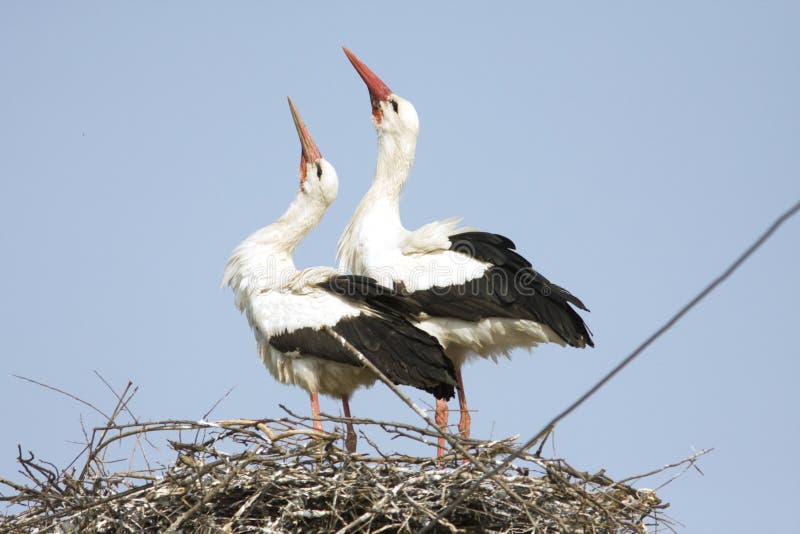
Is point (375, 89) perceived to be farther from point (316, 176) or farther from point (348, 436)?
point (348, 436)

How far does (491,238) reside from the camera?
8492mm

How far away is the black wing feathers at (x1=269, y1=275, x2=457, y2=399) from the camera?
24.6ft

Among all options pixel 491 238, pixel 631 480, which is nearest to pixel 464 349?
pixel 491 238

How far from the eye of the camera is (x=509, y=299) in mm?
8188

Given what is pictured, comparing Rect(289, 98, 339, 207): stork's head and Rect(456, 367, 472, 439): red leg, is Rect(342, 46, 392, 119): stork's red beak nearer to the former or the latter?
Rect(289, 98, 339, 207): stork's head

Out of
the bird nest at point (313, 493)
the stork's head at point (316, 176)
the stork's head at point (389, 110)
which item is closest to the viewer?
the bird nest at point (313, 493)

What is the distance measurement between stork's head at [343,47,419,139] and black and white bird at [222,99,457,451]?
62.5 inches

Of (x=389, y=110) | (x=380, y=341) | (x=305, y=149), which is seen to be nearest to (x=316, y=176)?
(x=305, y=149)

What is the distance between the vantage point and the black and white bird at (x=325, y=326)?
7.53 meters

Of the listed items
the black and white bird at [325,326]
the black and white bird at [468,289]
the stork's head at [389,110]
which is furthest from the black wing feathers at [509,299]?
the stork's head at [389,110]

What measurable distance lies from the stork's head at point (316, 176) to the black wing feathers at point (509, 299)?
3.41 ft

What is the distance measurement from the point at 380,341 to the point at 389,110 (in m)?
2.68

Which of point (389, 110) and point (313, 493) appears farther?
point (389, 110)

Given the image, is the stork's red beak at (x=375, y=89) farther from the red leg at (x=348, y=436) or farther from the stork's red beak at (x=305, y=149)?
the red leg at (x=348, y=436)
